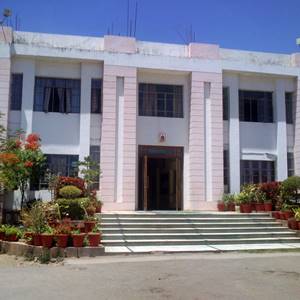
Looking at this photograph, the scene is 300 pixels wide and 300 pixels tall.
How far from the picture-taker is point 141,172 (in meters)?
18.9

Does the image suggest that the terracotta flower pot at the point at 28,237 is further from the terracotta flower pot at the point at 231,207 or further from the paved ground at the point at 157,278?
the terracotta flower pot at the point at 231,207

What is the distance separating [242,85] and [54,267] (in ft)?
42.3

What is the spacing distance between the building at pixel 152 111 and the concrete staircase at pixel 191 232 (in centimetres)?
273

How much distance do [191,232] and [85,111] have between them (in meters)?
6.95

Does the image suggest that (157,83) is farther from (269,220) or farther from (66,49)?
(269,220)

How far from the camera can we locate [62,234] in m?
11.5

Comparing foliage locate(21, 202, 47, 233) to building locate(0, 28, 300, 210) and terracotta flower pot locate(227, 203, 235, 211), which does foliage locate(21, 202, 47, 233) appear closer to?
building locate(0, 28, 300, 210)

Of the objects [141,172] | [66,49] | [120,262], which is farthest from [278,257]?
[66,49]

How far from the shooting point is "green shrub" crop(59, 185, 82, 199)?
14.6 m

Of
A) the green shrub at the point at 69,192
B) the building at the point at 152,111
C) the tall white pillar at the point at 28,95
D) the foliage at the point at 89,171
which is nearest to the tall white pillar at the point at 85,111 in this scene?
the building at the point at 152,111

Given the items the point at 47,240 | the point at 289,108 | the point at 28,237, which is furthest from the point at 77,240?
the point at 289,108

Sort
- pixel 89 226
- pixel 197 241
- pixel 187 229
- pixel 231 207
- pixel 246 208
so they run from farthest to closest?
1. pixel 231 207
2. pixel 246 208
3. pixel 187 229
4. pixel 197 241
5. pixel 89 226

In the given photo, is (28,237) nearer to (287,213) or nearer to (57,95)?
(57,95)

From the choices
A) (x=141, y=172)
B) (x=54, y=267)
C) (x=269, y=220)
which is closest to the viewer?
(x=54, y=267)
